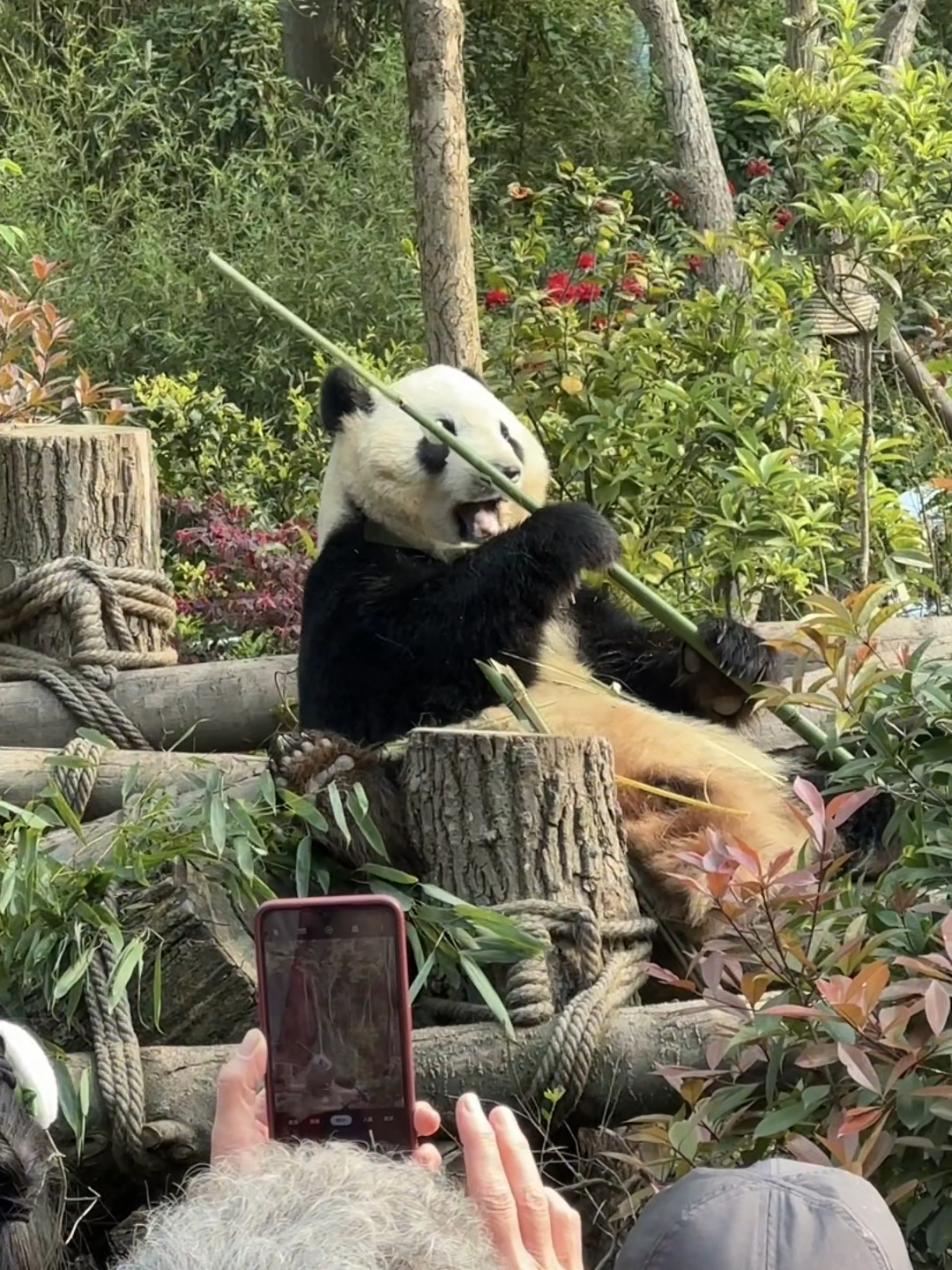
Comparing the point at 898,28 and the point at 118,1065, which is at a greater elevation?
the point at 898,28

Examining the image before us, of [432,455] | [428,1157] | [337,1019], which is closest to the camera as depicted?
[428,1157]

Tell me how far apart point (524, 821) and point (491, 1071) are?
447 millimetres

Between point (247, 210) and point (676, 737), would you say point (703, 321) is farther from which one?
point (247, 210)

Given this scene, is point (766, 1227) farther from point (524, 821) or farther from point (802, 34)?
point (802, 34)

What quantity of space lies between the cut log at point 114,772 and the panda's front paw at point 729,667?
109 centimetres

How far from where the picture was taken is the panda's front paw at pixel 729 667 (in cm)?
393

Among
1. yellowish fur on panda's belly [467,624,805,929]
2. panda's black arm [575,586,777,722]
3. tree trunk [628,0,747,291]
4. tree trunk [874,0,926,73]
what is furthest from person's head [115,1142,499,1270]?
tree trunk [874,0,926,73]

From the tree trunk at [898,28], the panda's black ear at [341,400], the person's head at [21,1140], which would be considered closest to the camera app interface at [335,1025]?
the person's head at [21,1140]

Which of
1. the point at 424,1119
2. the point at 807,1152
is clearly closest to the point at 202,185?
the point at 807,1152

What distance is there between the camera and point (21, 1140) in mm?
1418

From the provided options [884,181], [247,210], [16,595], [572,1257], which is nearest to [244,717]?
[16,595]

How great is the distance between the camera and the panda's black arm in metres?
3.95

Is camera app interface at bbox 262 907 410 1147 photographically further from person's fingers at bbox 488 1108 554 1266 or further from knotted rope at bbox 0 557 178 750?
knotted rope at bbox 0 557 178 750

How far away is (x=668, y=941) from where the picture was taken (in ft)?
10.5
